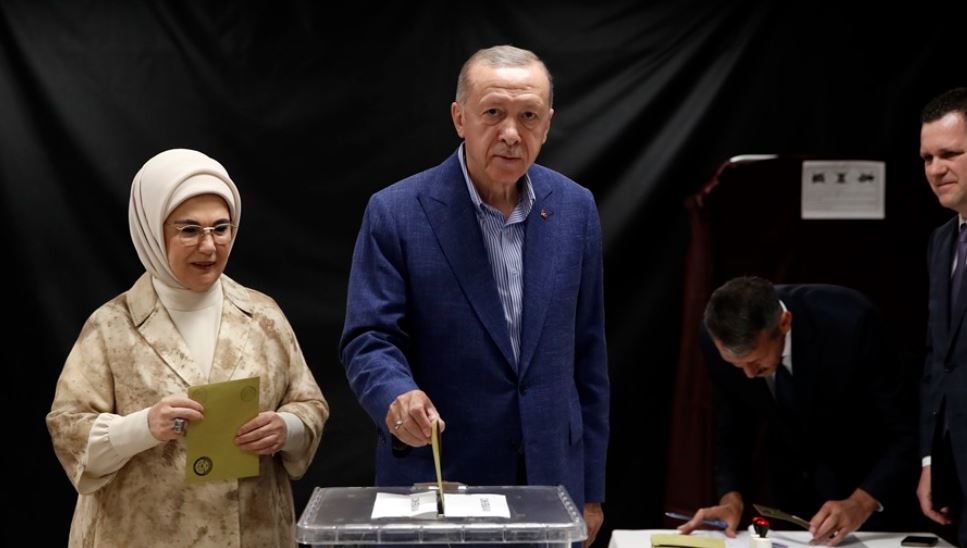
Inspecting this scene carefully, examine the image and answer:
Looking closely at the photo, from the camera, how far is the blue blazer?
8.29 ft

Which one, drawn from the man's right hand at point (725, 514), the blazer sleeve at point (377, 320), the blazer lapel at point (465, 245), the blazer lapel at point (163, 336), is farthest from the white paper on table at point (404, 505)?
the man's right hand at point (725, 514)

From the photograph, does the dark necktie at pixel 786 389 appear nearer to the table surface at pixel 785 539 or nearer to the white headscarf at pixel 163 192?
the table surface at pixel 785 539

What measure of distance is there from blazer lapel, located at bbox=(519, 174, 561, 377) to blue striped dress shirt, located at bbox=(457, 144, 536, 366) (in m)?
0.02

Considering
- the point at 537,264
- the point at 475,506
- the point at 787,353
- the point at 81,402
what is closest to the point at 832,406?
the point at 787,353

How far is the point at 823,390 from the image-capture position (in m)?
3.58

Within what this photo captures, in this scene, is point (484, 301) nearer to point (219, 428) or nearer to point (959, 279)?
point (219, 428)

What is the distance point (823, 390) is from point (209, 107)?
2.42 meters

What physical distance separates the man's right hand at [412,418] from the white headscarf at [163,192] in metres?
0.82

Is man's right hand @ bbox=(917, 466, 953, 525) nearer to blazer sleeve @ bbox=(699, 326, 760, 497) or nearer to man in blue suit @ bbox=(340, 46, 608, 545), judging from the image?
blazer sleeve @ bbox=(699, 326, 760, 497)

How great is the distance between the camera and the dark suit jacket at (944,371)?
10.3 ft

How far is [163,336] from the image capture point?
8.82 feet

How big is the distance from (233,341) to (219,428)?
25 cm

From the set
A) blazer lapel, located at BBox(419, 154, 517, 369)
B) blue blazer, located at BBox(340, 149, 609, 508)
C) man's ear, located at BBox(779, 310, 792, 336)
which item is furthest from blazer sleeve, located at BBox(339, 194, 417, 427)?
man's ear, located at BBox(779, 310, 792, 336)

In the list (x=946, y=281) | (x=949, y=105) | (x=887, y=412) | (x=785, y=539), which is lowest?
(x=785, y=539)
